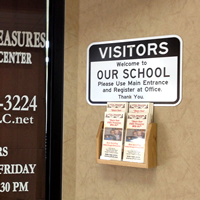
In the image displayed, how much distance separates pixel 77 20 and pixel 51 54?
26 centimetres

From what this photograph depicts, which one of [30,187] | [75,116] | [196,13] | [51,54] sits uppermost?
[196,13]

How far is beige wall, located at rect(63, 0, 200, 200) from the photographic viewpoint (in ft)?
5.13

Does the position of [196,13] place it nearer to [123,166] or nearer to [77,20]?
[77,20]

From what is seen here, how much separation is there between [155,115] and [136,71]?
27 centimetres

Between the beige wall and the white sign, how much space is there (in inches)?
1.5

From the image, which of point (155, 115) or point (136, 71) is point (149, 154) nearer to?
point (155, 115)

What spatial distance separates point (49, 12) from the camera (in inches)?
74.4

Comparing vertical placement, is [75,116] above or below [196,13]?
below

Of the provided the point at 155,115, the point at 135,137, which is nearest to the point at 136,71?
the point at 155,115

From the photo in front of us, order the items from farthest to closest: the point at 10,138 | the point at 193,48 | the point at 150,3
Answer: the point at 10,138 < the point at 150,3 < the point at 193,48

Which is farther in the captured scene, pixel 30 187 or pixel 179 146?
pixel 30 187

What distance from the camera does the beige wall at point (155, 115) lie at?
1.56 meters

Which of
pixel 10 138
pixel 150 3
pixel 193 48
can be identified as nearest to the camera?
pixel 193 48

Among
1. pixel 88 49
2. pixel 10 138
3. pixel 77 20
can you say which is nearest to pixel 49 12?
pixel 77 20
